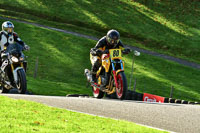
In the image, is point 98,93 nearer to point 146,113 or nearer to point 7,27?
point 7,27

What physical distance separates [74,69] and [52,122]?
25817 mm

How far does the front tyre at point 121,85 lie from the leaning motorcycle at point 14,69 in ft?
11.3

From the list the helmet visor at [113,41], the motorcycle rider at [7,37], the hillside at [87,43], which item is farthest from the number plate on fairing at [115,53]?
the hillside at [87,43]

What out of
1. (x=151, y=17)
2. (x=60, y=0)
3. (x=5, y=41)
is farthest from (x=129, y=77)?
(x=60, y=0)

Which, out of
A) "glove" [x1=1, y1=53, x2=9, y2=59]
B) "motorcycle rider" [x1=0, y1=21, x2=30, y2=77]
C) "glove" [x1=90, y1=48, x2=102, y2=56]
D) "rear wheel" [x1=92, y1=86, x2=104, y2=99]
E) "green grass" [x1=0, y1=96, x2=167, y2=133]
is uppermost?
"motorcycle rider" [x1=0, y1=21, x2=30, y2=77]

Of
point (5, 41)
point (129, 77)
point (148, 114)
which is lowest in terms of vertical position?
point (129, 77)

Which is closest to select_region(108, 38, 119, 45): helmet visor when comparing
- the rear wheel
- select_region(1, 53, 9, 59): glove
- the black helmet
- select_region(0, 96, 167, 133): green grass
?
the black helmet

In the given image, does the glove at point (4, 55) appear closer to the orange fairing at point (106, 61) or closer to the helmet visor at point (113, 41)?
the orange fairing at point (106, 61)

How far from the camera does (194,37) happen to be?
177 ft

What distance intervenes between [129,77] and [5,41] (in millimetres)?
18670

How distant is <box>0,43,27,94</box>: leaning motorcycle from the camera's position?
49.5 ft

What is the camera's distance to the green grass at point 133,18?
1996 inches

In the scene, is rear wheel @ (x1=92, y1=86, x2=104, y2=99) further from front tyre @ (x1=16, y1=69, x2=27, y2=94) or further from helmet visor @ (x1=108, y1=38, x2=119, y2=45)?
front tyre @ (x1=16, y1=69, x2=27, y2=94)

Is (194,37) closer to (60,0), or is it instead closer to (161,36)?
(161,36)
